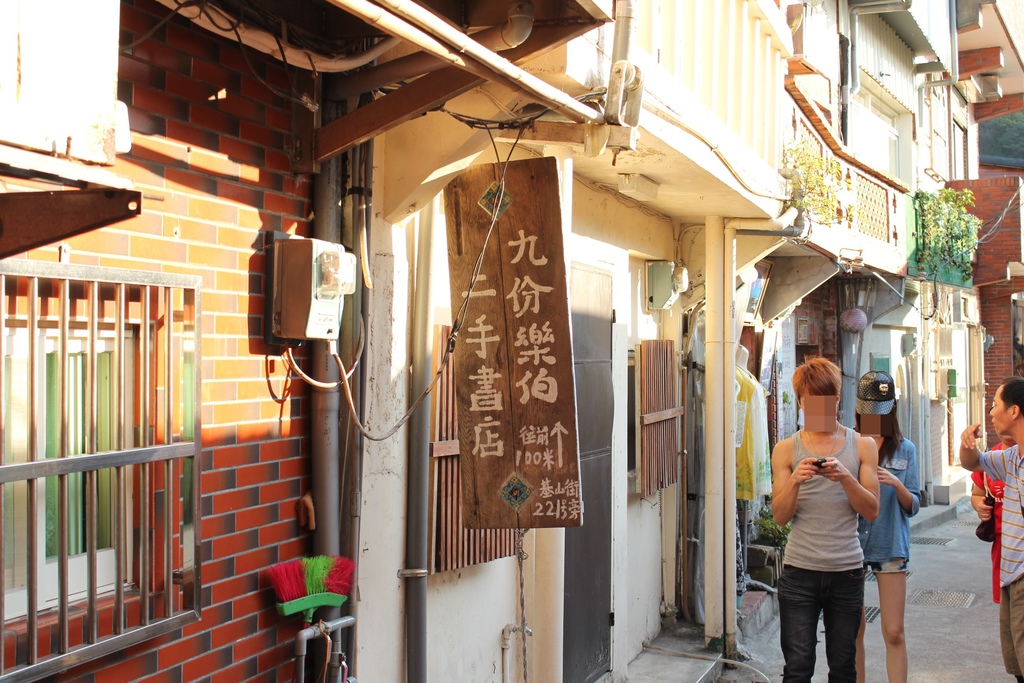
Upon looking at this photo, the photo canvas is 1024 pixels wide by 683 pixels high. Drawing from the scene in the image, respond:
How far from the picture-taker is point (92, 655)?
8.94ft

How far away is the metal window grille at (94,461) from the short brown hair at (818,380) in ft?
11.5

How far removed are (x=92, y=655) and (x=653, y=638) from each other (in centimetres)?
654

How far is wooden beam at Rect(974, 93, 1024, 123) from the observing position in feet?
77.3

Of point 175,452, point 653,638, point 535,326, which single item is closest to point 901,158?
point 653,638

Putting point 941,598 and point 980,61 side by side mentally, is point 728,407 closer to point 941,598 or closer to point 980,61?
point 941,598

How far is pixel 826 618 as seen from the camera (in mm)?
5254

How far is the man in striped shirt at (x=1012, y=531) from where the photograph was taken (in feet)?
15.7

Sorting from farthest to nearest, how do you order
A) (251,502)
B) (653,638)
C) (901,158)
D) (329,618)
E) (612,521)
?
(901,158), (653,638), (612,521), (329,618), (251,502)

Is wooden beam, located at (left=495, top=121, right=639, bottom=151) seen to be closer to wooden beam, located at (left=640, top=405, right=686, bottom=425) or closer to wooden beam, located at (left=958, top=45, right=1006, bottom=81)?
wooden beam, located at (left=640, top=405, right=686, bottom=425)

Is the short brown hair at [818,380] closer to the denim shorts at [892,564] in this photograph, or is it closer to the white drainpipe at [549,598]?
the denim shorts at [892,564]

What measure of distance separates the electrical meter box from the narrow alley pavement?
495 centimetres

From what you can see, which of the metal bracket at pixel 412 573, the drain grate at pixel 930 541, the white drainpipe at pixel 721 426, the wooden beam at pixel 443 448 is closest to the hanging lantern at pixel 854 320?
the drain grate at pixel 930 541

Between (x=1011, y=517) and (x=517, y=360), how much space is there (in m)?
2.94

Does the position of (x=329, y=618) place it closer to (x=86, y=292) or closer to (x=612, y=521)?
Answer: (x=86, y=292)
